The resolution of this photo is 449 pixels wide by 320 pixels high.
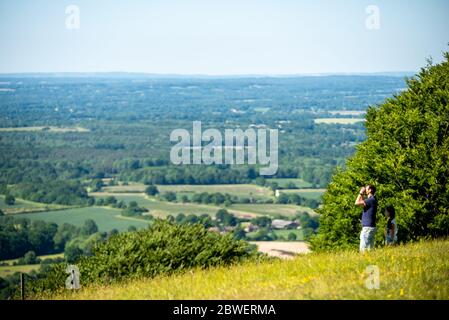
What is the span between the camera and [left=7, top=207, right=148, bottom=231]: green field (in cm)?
9750

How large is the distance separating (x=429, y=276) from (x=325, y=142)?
161080 mm

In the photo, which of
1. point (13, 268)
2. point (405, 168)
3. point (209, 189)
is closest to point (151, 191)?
point (209, 189)

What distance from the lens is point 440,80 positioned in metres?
30.7

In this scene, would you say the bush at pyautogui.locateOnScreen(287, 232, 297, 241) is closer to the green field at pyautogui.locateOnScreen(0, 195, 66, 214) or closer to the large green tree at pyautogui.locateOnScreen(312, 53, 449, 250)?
the green field at pyautogui.locateOnScreen(0, 195, 66, 214)

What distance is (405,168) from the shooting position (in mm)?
28047

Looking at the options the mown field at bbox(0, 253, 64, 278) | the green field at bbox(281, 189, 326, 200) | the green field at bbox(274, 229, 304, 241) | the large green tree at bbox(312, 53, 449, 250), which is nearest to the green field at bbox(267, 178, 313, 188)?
the green field at bbox(281, 189, 326, 200)

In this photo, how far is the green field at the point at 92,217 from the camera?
97500mm

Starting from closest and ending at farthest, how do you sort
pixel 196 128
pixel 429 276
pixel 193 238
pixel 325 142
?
pixel 429 276 → pixel 193 238 → pixel 325 142 → pixel 196 128

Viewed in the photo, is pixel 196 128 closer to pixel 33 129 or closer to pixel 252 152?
pixel 252 152

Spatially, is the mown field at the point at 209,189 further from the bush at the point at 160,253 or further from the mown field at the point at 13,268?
the bush at the point at 160,253

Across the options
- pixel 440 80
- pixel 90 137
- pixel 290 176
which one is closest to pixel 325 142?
pixel 290 176

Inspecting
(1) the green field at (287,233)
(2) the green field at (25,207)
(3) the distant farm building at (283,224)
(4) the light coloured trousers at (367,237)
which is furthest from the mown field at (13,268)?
(4) the light coloured trousers at (367,237)

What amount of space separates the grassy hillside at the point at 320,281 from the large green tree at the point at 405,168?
8.74 metres

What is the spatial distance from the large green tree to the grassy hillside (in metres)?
8.74
